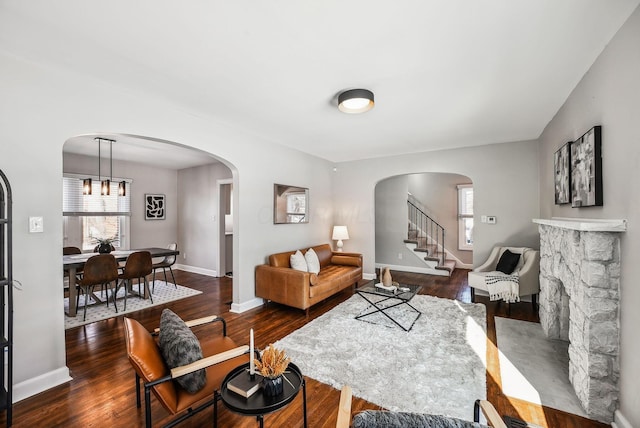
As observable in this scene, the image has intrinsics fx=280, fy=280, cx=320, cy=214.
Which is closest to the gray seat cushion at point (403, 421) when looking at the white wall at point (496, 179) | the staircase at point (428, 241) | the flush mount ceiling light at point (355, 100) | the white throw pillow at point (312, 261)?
the flush mount ceiling light at point (355, 100)

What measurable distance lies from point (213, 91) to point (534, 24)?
266 centimetres

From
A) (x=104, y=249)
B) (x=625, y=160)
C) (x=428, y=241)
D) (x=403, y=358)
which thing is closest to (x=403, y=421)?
(x=403, y=358)

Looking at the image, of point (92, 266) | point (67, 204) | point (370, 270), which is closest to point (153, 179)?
point (67, 204)

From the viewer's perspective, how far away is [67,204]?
5.41m

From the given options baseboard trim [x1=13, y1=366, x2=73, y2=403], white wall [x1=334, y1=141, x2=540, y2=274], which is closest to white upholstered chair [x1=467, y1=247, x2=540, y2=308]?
white wall [x1=334, y1=141, x2=540, y2=274]

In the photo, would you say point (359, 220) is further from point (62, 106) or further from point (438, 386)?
point (62, 106)

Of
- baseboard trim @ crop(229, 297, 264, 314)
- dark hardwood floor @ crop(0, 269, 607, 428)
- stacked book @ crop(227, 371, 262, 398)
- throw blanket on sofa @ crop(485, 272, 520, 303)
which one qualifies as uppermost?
stacked book @ crop(227, 371, 262, 398)

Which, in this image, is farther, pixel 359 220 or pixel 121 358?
pixel 359 220

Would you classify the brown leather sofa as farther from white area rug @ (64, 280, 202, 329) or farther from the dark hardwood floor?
white area rug @ (64, 280, 202, 329)

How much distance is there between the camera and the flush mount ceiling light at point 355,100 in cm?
271

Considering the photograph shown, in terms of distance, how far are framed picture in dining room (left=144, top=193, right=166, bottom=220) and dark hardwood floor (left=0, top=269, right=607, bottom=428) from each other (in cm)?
338

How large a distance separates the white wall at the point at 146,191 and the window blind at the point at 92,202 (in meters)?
0.18

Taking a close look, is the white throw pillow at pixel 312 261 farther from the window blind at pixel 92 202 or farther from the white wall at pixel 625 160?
the window blind at pixel 92 202

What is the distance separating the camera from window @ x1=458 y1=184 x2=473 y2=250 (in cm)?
738
